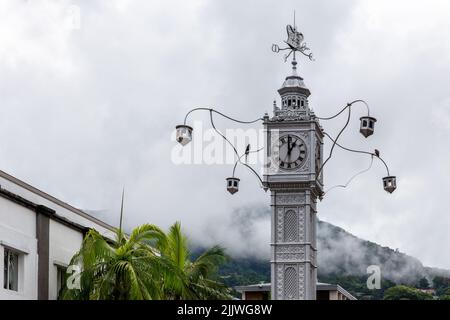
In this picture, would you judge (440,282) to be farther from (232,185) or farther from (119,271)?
(119,271)

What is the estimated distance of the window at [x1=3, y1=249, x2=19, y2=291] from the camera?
25.2 meters

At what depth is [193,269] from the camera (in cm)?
3105

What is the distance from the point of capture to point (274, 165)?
2752 cm

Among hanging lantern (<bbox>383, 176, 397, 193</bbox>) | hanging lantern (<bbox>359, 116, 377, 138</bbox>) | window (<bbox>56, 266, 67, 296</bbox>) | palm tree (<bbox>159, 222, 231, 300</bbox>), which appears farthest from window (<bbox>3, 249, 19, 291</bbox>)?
hanging lantern (<bbox>383, 176, 397, 193</bbox>)

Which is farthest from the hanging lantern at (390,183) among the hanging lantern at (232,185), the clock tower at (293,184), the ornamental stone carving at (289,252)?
the ornamental stone carving at (289,252)

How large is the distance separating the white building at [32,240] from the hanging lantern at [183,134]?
4360mm

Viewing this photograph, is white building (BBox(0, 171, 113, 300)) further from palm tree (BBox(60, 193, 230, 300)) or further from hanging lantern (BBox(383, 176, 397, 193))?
hanging lantern (BBox(383, 176, 397, 193))

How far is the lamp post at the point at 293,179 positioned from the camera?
27.0 meters

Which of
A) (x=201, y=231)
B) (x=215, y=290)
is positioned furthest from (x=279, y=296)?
(x=201, y=231)

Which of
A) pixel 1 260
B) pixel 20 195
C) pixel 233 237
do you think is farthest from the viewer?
pixel 233 237

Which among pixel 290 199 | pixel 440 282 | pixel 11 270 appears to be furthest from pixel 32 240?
pixel 440 282

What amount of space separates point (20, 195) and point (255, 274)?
214 feet

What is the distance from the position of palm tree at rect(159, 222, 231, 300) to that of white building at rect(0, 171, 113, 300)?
2643 mm
